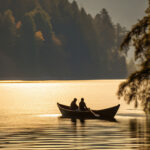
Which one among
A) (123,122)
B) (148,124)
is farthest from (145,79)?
(123,122)

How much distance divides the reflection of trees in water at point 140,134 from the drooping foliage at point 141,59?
2056 mm

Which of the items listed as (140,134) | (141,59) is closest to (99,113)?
(140,134)

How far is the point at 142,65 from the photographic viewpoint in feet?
105

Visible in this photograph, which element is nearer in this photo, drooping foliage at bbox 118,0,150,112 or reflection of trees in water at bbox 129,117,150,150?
reflection of trees in water at bbox 129,117,150,150

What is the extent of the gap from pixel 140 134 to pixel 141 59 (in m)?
6.26

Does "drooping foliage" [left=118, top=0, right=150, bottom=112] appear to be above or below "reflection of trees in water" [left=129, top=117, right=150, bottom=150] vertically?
above

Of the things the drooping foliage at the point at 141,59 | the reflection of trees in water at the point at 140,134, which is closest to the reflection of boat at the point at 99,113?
the reflection of trees in water at the point at 140,134

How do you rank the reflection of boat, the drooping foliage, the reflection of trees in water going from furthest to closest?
the reflection of boat, the drooping foliage, the reflection of trees in water

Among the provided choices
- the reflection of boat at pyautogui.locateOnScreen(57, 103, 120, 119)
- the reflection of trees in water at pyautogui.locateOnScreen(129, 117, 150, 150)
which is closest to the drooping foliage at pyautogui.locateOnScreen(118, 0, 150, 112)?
the reflection of trees in water at pyautogui.locateOnScreen(129, 117, 150, 150)

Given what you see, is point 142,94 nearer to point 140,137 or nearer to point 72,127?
point 140,137

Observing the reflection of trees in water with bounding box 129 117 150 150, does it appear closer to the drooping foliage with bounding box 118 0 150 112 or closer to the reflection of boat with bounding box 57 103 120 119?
the drooping foliage with bounding box 118 0 150 112

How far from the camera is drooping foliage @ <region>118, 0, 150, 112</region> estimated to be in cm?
3191

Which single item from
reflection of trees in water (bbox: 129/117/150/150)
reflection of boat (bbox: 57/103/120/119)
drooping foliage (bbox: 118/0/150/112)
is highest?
drooping foliage (bbox: 118/0/150/112)

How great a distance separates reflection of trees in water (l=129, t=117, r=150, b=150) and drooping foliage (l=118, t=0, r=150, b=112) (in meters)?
2.06
